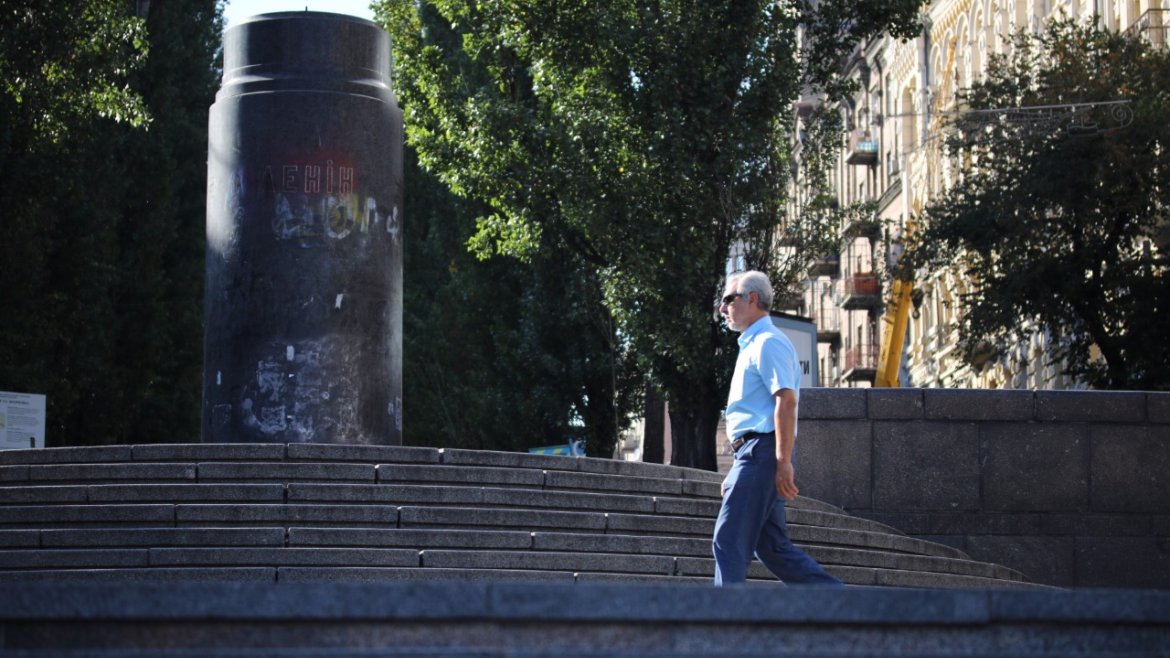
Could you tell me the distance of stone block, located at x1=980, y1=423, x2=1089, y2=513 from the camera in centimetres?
1442

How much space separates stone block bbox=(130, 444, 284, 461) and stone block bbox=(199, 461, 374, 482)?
0.86 feet

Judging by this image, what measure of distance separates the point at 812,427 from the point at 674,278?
11.4m

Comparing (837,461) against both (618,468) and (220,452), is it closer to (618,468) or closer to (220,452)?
(618,468)

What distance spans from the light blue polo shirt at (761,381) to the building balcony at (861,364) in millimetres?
44816

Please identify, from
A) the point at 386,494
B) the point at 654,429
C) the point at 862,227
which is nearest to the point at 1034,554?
the point at 386,494

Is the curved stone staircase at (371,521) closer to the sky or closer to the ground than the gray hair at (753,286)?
closer to the ground

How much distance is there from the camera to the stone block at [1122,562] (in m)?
14.2

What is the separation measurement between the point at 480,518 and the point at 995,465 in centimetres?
528

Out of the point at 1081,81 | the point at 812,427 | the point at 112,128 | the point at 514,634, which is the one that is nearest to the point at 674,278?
the point at 1081,81

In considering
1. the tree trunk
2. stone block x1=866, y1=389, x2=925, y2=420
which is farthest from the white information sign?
the tree trunk

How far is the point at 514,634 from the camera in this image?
193 inches

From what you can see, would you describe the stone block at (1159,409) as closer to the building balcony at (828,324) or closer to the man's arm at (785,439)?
the man's arm at (785,439)

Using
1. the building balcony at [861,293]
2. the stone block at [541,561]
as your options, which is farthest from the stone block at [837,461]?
the building balcony at [861,293]

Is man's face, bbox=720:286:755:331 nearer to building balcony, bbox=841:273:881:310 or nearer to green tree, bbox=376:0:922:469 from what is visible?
green tree, bbox=376:0:922:469
